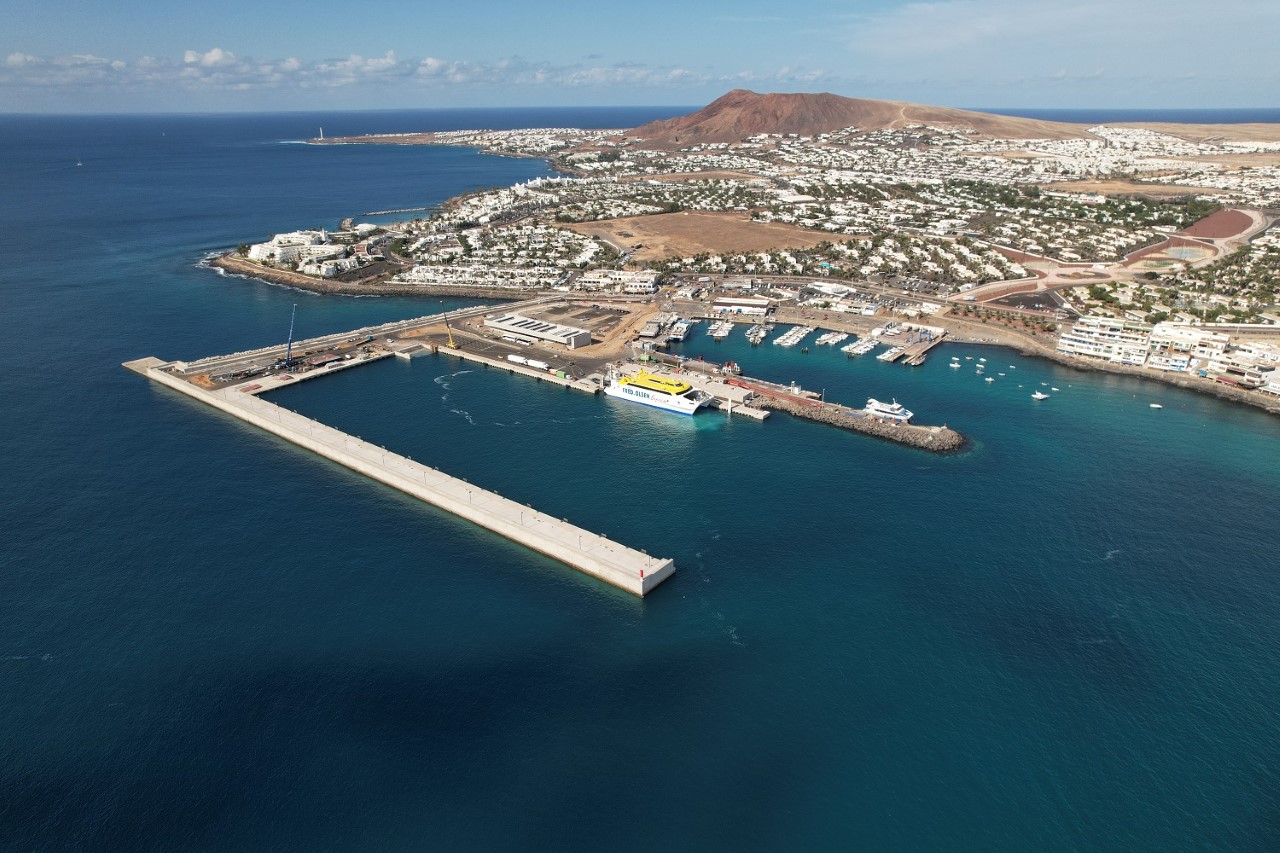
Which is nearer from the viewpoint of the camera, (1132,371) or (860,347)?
(1132,371)

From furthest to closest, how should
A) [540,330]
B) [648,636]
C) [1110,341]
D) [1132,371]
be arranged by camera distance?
1. [540,330]
2. [1110,341]
3. [1132,371]
4. [648,636]

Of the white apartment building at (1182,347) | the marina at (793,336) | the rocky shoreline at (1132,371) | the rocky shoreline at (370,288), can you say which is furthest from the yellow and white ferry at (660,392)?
the white apartment building at (1182,347)

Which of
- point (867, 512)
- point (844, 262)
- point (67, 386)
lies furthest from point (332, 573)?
point (844, 262)

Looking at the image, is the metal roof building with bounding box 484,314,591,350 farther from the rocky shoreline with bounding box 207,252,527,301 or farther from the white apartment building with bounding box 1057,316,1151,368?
the white apartment building with bounding box 1057,316,1151,368

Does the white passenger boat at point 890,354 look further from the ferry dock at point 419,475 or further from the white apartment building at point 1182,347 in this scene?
the ferry dock at point 419,475

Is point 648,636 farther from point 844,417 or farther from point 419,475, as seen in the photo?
point 844,417

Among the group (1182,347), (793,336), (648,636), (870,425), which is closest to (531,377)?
(793,336)

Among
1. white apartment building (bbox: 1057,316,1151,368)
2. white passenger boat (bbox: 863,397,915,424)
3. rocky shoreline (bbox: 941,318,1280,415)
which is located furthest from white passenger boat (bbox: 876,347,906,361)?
white apartment building (bbox: 1057,316,1151,368)

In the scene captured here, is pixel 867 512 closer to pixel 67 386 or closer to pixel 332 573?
pixel 332 573
